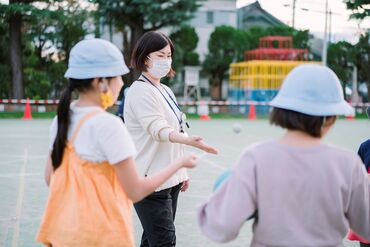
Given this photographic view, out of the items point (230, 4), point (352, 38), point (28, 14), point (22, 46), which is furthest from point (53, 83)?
point (352, 38)

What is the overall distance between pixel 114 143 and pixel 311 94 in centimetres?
81

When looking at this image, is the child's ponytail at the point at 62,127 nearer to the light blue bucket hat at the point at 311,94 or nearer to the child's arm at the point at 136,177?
the child's arm at the point at 136,177

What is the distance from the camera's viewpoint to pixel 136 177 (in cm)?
248

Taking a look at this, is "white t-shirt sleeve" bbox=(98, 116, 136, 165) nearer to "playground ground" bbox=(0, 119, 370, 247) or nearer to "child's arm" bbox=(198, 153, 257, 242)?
"child's arm" bbox=(198, 153, 257, 242)

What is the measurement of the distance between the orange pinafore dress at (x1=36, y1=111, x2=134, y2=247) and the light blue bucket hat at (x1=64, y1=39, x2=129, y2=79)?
0.18 meters

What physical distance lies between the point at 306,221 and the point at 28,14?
28.8 metres

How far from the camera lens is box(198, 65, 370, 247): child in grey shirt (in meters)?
2.09

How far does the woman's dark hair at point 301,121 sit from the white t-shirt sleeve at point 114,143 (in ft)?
2.11

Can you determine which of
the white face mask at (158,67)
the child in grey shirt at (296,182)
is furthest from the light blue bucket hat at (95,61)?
the white face mask at (158,67)

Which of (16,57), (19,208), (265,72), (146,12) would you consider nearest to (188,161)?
(19,208)

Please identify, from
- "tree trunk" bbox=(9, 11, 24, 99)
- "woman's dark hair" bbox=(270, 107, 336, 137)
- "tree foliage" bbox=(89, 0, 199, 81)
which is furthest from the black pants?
"tree trunk" bbox=(9, 11, 24, 99)

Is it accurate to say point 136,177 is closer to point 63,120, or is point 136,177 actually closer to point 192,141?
point 63,120

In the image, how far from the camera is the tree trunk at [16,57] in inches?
1189

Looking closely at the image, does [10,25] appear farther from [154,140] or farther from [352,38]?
[154,140]
